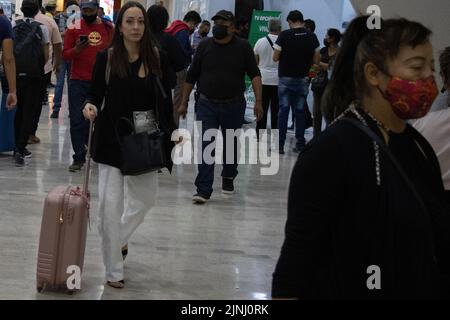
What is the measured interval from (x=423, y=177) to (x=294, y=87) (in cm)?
943

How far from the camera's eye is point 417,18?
21.9ft

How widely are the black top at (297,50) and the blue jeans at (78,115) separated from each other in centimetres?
348

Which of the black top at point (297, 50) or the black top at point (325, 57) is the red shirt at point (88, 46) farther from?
the black top at point (325, 57)

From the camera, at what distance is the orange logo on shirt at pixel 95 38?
29.5 ft

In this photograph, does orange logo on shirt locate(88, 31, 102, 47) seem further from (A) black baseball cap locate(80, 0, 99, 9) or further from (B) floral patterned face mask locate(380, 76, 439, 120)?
(B) floral patterned face mask locate(380, 76, 439, 120)

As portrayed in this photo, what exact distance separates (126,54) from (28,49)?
4.44 meters

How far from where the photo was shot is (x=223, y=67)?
813 cm

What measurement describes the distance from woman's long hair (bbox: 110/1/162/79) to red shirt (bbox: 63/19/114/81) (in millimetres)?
3690

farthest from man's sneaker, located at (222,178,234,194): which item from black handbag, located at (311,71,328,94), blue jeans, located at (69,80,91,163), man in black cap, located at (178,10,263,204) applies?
black handbag, located at (311,71,328,94)

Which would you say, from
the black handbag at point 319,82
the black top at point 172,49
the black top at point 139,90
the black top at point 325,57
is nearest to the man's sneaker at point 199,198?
the black top at point 172,49

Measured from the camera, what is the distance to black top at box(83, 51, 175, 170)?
5125 millimetres

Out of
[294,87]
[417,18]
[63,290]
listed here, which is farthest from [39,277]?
[294,87]

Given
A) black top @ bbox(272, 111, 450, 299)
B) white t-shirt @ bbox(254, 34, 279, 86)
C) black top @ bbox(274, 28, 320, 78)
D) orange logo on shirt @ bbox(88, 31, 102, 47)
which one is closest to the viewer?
black top @ bbox(272, 111, 450, 299)
